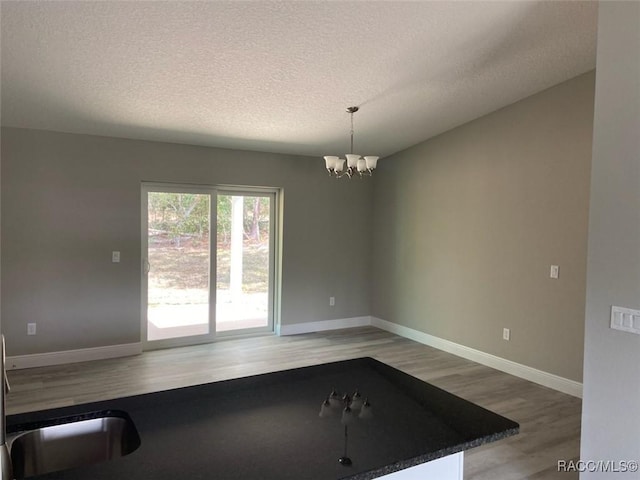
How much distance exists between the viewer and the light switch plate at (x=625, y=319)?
1986 mm

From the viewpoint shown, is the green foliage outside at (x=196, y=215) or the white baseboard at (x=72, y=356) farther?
the green foliage outside at (x=196, y=215)

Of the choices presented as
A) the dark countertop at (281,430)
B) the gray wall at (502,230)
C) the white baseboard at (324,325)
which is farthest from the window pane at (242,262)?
the dark countertop at (281,430)

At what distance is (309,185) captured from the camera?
600 cm

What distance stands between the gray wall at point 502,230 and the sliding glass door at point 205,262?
1921mm

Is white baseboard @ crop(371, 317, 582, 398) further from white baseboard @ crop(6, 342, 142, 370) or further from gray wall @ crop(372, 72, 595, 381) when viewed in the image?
white baseboard @ crop(6, 342, 142, 370)

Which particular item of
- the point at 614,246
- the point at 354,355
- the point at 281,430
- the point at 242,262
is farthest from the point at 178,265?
the point at 614,246

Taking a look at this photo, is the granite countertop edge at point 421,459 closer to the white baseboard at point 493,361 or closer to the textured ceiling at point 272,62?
the textured ceiling at point 272,62

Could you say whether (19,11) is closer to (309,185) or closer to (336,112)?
(336,112)

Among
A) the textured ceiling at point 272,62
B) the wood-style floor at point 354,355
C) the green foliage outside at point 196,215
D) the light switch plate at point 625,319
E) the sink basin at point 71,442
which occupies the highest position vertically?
the textured ceiling at point 272,62

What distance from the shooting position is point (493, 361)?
4.64 metres

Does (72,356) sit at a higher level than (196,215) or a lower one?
lower

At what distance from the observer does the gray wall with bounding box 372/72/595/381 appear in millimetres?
3924

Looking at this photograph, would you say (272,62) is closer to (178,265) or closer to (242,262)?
(178,265)

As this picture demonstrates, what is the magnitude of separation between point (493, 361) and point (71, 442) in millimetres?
4342
